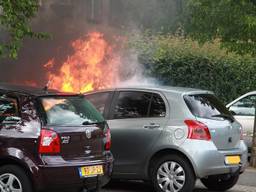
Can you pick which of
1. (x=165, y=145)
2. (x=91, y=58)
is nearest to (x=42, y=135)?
(x=165, y=145)

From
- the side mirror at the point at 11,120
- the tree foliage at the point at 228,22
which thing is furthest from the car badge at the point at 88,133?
the tree foliage at the point at 228,22

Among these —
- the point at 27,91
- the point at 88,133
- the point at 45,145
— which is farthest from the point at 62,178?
the point at 27,91

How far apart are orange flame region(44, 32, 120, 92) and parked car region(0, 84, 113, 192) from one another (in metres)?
12.3

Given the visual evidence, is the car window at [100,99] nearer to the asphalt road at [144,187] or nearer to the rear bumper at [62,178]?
the asphalt road at [144,187]

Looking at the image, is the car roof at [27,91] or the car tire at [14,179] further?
the car roof at [27,91]

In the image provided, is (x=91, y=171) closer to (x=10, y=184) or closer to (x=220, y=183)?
(x=10, y=184)

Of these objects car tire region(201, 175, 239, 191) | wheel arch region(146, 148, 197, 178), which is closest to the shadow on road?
car tire region(201, 175, 239, 191)

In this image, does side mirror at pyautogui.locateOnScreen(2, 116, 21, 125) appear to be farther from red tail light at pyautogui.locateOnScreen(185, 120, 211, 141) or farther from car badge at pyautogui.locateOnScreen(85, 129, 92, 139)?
red tail light at pyautogui.locateOnScreen(185, 120, 211, 141)

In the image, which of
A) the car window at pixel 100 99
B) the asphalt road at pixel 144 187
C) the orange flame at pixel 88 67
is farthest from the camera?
the orange flame at pixel 88 67

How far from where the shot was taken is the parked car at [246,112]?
44.2 ft

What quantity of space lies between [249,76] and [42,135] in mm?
13343

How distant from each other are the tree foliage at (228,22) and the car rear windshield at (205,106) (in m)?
2.53

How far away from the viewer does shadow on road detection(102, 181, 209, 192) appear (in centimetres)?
941

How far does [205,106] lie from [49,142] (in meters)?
2.93
